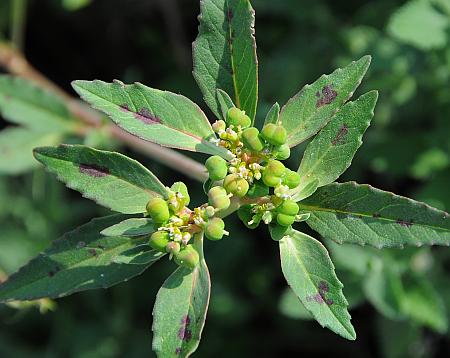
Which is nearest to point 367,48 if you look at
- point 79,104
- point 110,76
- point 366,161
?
point 366,161

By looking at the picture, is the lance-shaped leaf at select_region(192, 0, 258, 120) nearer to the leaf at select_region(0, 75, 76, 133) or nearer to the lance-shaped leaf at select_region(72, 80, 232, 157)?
the lance-shaped leaf at select_region(72, 80, 232, 157)

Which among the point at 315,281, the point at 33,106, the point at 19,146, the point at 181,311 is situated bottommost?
the point at 19,146

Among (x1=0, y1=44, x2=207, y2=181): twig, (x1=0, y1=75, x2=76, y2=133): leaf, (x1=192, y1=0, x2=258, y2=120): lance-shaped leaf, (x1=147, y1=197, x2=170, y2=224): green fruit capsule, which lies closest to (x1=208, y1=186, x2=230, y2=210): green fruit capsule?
(x1=147, y1=197, x2=170, y2=224): green fruit capsule

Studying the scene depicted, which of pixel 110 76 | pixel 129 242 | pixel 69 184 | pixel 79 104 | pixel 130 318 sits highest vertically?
pixel 69 184

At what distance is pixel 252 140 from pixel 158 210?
35 cm

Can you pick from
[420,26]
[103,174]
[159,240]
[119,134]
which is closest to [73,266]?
[103,174]

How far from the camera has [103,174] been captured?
7.25 ft

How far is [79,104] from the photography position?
400cm

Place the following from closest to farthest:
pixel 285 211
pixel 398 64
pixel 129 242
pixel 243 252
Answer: pixel 285 211 < pixel 129 242 < pixel 398 64 < pixel 243 252

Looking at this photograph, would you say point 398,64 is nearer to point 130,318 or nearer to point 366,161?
point 366,161

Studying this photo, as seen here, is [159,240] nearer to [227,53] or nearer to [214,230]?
[214,230]

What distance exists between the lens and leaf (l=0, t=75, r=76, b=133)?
144 inches

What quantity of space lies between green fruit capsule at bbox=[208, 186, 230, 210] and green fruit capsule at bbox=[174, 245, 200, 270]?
0.15 meters

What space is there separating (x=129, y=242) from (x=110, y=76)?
2953 millimetres
